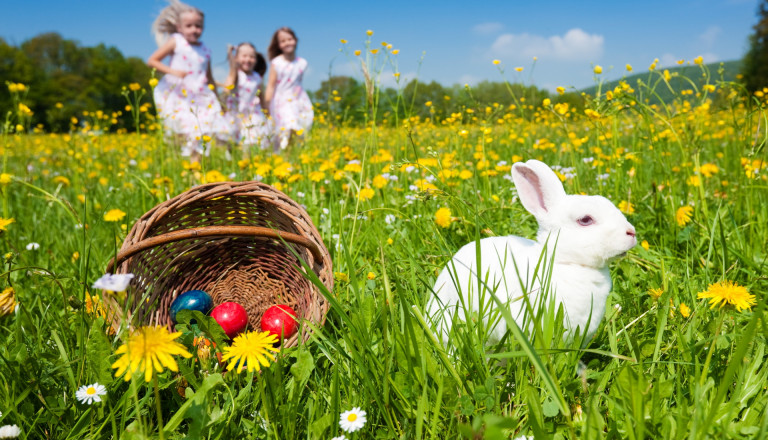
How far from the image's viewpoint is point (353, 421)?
0.99 metres

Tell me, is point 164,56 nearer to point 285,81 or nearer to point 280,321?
point 285,81

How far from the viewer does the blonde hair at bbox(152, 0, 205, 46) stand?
5.96 meters

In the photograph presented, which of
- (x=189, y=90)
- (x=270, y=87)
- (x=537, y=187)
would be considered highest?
(x=270, y=87)

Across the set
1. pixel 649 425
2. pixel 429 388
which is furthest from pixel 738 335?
pixel 429 388

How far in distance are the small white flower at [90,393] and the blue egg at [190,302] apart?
0.72 m

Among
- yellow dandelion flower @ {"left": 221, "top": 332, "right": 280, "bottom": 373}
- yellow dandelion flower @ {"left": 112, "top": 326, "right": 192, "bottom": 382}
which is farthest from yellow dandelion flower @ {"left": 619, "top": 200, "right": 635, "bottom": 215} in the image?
yellow dandelion flower @ {"left": 112, "top": 326, "right": 192, "bottom": 382}

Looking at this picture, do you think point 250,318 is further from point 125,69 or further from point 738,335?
point 125,69

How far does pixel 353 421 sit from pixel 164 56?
6.01 m

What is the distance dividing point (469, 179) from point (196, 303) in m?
1.45

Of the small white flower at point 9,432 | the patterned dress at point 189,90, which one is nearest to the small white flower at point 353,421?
the small white flower at point 9,432

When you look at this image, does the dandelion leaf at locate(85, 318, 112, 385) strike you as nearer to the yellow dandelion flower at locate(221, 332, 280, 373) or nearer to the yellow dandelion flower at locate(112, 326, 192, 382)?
the yellow dandelion flower at locate(221, 332, 280, 373)

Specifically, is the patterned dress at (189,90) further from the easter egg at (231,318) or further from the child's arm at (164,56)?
the easter egg at (231,318)

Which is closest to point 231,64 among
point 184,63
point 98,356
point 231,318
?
point 184,63

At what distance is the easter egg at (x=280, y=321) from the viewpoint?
1.59m
